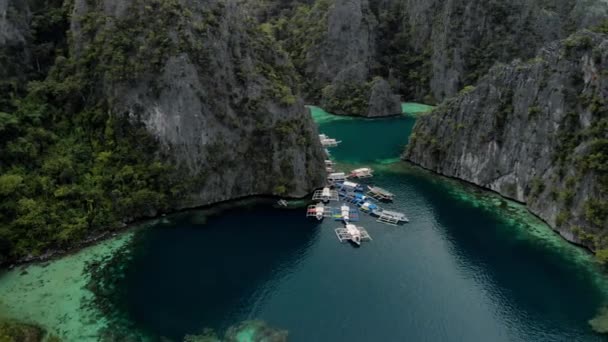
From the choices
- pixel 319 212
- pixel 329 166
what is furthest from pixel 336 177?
pixel 319 212

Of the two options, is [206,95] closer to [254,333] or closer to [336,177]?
[336,177]

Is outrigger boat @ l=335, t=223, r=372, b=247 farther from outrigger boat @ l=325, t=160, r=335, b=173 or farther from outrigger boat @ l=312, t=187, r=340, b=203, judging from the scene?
outrigger boat @ l=325, t=160, r=335, b=173

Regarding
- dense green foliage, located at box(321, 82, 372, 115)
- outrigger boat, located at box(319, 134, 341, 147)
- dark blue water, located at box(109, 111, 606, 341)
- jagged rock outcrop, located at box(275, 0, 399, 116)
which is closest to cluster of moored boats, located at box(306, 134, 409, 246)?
dark blue water, located at box(109, 111, 606, 341)

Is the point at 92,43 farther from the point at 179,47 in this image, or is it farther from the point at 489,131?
the point at 489,131

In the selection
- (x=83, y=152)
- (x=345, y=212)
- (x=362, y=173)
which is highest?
(x=83, y=152)

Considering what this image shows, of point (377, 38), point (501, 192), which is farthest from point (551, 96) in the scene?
point (377, 38)
